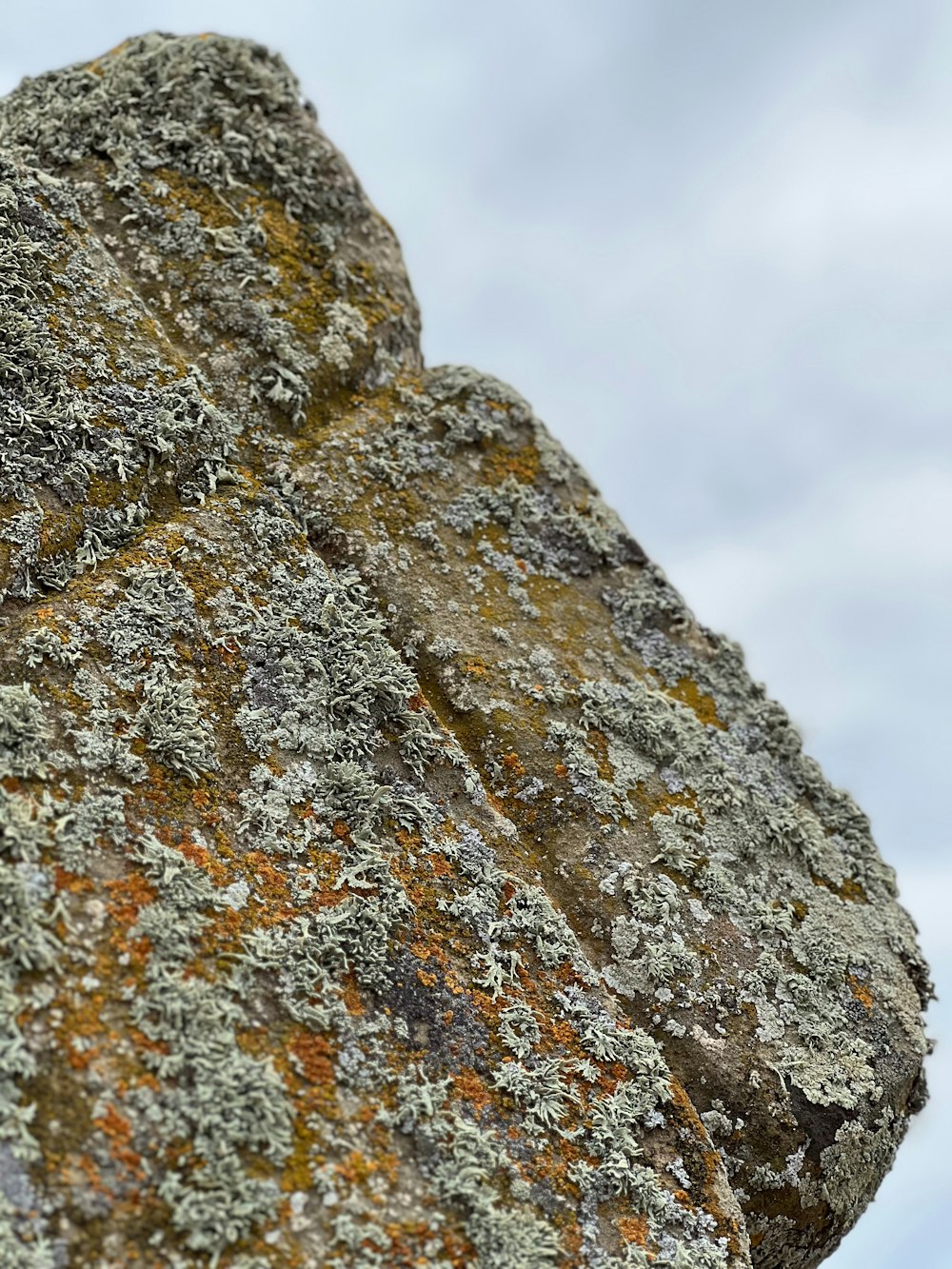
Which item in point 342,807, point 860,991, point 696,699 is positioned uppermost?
point 696,699

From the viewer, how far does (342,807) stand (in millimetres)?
4844

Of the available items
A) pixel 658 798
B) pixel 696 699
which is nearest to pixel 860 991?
pixel 658 798

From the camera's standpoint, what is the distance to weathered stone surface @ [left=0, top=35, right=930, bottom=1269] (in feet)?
12.5

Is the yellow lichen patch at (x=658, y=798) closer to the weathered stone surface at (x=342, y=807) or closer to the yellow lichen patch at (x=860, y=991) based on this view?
the weathered stone surface at (x=342, y=807)

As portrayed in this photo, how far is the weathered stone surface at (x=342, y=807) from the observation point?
12.5ft

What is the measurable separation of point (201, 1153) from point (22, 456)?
3.27 m

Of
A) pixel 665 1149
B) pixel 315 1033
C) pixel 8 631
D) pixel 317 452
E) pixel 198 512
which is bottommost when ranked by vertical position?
pixel 315 1033

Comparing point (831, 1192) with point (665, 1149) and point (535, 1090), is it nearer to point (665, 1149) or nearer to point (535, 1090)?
point (665, 1149)

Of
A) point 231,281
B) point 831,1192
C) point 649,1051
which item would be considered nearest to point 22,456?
point 231,281

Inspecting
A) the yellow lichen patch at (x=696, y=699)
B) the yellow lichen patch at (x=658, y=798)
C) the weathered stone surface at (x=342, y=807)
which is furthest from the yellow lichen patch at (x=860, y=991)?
the yellow lichen patch at (x=696, y=699)

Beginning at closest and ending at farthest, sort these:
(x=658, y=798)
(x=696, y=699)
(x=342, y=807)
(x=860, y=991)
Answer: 1. (x=342, y=807)
2. (x=860, y=991)
3. (x=658, y=798)
4. (x=696, y=699)

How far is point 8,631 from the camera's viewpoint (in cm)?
464

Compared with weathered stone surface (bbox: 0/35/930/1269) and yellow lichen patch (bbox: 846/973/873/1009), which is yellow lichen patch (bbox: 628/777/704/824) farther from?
yellow lichen patch (bbox: 846/973/873/1009)

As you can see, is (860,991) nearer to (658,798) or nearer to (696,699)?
(658,798)
